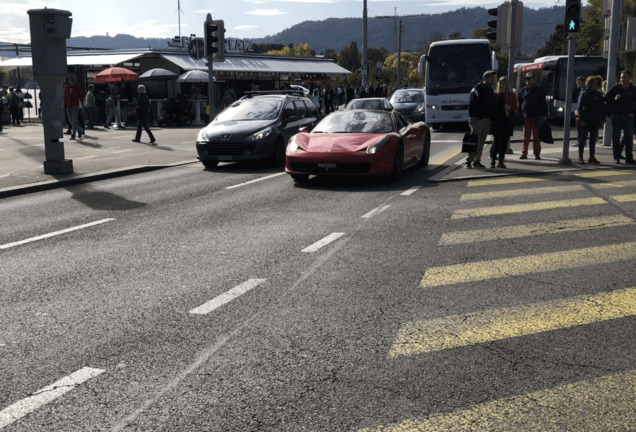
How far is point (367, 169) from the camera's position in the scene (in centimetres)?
1285

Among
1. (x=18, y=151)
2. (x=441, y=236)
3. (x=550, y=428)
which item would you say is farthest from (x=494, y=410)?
(x=18, y=151)

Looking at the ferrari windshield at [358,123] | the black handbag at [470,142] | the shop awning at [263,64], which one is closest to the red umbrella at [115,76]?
the shop awning at [263,64]

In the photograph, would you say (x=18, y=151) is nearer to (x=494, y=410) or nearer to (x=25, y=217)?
(x=25, y=217)

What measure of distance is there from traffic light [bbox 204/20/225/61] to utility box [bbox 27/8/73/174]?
18.9 feet

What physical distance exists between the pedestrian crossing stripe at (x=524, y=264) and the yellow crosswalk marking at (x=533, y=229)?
93cm

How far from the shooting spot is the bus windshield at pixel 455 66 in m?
28.9

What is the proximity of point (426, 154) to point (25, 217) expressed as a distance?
27.8 ft

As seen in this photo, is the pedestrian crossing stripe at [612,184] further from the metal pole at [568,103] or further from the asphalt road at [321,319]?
the metal pole at [568,103]

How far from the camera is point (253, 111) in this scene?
1750 centimetres

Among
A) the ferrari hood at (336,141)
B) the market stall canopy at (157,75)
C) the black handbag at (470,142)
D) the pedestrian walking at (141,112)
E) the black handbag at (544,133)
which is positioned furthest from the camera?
the market stall canopy at (157,75)

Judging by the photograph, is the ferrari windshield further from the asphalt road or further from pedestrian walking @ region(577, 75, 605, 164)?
pedestrian walking @ region(577, 75, 605, 164)

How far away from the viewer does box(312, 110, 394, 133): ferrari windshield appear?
45.9 ft

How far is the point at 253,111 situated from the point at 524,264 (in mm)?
11318

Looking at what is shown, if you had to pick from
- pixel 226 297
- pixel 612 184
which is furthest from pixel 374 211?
pixel 612 184
